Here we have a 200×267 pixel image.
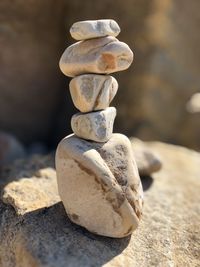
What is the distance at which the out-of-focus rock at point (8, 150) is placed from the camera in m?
2.96

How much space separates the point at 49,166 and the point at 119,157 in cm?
78

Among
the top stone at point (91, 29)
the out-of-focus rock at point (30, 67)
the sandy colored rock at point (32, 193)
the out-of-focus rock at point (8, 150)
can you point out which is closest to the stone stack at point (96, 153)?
the top stone at point (91, 29)

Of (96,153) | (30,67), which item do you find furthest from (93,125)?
(30,67)

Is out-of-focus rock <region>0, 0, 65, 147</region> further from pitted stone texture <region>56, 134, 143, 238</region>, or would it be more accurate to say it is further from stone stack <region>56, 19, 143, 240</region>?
pitted stone texture <region>56, 134, 143, 238</region>

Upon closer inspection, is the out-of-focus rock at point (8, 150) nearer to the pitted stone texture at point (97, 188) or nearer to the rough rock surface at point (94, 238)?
the rough rock surface at point (94, 238)

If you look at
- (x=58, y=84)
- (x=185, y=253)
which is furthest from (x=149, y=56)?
(x=185, y=253)

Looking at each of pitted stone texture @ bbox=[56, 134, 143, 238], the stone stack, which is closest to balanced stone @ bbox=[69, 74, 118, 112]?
the stone stack

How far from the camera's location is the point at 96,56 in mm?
1970

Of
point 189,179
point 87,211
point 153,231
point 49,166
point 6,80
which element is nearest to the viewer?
point 87,211

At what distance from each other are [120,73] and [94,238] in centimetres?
175

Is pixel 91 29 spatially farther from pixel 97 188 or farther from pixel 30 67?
pixel 30 67

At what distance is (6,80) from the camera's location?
3.14 meters

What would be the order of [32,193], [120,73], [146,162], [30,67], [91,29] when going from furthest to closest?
[120,73] → [30,67] → [146,162] → [32,193] → [91,29]

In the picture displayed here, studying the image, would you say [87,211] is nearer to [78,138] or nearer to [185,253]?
[78,138]
